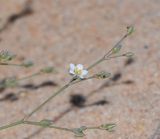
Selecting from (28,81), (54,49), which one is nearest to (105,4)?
(54,49)

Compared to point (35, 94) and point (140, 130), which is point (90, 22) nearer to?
point (35, 94)

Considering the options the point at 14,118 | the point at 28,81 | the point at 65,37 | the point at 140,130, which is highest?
the point at 65,37

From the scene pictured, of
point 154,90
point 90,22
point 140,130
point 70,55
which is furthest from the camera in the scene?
point 90,22

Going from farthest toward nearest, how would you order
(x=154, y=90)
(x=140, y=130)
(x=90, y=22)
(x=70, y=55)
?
(x=90, y=22) < (x=70, y=55) < (x=154, y=90) < (x=140, y=130)

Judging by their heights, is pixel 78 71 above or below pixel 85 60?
below

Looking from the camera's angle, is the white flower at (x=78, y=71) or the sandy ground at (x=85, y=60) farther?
the sandy ground at (x=85, y=60)

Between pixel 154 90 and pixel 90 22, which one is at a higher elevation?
pixel 90 22

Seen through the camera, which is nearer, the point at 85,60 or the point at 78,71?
the point at 78,71

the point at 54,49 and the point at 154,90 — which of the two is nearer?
the point at 154,90
